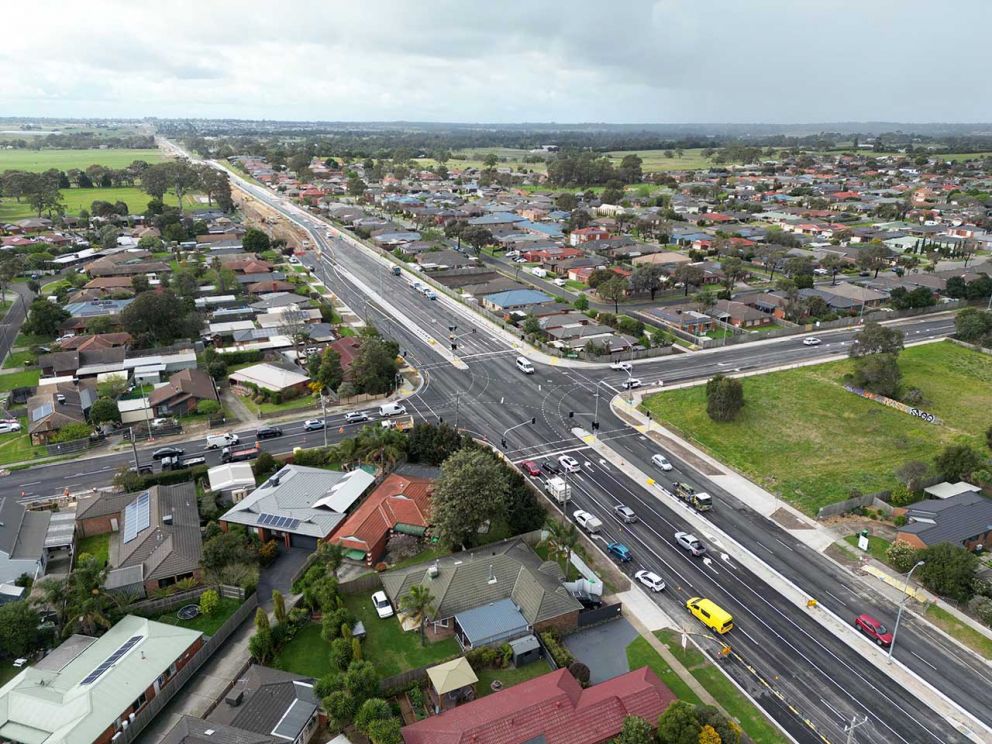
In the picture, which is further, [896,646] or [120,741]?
[896,646]

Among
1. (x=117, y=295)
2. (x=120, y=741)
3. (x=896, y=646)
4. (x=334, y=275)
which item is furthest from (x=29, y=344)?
(x=896, y=646)

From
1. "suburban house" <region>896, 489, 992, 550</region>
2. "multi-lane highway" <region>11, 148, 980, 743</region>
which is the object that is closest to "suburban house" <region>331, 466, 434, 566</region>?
"multi-lane highway" <region>11, 148, 980, 743</region>

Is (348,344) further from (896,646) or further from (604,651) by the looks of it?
(896,646)

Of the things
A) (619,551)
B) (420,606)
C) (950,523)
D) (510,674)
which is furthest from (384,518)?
(950,523)

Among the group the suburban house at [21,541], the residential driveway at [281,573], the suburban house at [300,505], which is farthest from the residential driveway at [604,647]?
the suburban house at [21,541]

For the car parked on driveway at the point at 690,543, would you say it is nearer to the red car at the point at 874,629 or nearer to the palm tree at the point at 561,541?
the palm tree at the point at 561,541

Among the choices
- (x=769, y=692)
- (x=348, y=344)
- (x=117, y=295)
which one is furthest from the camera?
(x=117, y=295)
